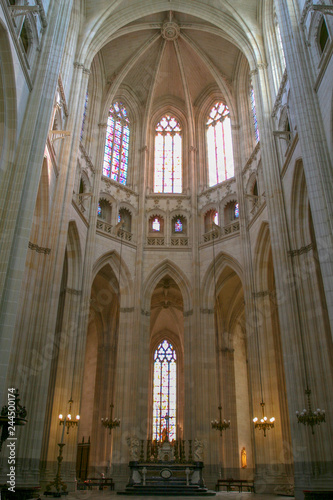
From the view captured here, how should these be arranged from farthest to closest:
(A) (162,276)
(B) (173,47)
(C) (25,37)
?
(B) (173,47)
(A) (162,276)
(C) (25,37)

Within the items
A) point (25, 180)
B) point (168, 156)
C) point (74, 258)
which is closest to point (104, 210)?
point (74, 258)

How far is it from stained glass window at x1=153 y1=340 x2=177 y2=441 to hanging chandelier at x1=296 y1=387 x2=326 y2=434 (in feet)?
54.8

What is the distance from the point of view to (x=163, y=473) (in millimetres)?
17844

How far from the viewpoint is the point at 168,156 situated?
2962 centimetres

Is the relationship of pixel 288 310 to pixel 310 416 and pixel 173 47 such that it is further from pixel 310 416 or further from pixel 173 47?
pixel 173 47

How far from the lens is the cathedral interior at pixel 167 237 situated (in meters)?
13.9

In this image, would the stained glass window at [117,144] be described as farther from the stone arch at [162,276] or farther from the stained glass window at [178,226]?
the stone arch at [162,276]

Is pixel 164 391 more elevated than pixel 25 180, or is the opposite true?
pixel 25 180

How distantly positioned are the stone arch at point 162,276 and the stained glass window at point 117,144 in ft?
20.3

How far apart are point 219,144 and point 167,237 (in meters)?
7.20

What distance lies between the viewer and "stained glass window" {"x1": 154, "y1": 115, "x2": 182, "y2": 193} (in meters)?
28.6

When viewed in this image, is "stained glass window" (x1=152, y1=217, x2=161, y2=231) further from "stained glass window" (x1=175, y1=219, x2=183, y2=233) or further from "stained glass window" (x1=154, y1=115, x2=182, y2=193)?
"stained glass window" (x1=154, y1=115, x2=182, y2=193)

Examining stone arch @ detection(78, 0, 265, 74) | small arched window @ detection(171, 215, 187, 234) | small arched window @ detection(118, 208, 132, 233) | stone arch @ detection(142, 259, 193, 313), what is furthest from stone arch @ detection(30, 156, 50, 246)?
small arched window @ detection(171, 215, 187, 234)

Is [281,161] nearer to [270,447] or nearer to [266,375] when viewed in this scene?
[266,375]
